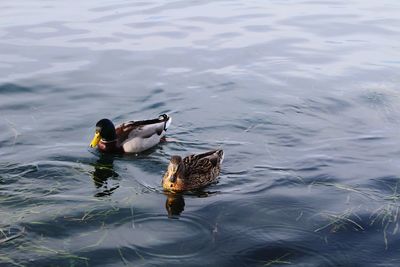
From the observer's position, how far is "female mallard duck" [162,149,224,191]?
27.9 feet

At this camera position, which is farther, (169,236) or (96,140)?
(96,140)

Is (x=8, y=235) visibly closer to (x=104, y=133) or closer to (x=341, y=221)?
(x=104, y=133)

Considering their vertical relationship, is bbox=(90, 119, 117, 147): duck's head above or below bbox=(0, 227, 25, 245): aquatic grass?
above

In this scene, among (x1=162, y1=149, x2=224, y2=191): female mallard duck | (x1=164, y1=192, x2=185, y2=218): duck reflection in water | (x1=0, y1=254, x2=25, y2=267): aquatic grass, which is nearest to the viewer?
(x1=0, y1=254, x2=25, y2=267): aquatic grass

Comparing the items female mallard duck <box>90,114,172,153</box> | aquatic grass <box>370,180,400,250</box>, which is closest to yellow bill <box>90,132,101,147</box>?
female mallard duck <box>90,114,172,153</box>

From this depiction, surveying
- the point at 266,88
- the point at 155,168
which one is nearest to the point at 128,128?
the point at 155,168

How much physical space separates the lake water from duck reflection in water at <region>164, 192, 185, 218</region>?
0.04 meters

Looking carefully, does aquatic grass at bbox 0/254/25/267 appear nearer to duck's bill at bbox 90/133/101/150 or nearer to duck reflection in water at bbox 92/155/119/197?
duck reflection in water at bbox 92/155/119/197

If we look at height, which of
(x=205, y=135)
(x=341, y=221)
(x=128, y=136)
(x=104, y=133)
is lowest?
(x=341, y=221)

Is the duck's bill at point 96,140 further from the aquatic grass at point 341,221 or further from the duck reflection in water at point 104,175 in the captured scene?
the aquatic grass at point 341,221

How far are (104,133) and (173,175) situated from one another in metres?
2.41

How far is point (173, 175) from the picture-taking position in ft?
27.6

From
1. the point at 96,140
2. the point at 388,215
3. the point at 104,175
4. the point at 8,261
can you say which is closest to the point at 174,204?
the point at 104,175

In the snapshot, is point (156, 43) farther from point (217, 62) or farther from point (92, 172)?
point (92, 172)
